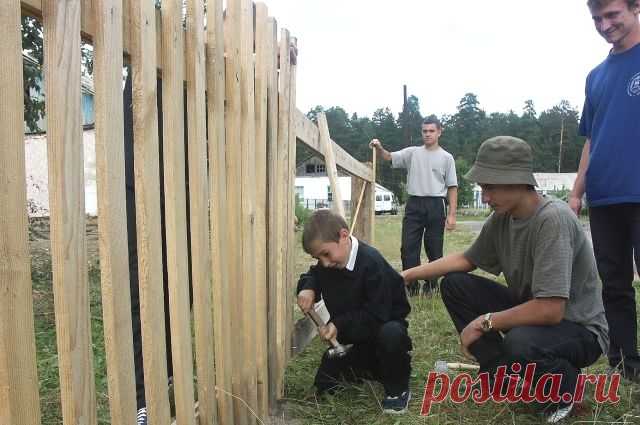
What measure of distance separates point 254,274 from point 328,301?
25.1 inches

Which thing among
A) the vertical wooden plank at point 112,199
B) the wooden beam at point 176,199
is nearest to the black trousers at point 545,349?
the wooden beam at point 176,199

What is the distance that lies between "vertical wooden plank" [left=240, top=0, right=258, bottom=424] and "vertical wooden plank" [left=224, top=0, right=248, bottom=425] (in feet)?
0.12

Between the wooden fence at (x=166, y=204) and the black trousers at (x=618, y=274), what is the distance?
167 centimetres

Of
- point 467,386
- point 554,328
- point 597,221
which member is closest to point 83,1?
point 554,328

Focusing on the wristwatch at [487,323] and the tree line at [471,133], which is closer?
the wristwatch at [487,323]

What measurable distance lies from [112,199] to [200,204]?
49 cm

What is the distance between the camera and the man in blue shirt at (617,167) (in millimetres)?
2660

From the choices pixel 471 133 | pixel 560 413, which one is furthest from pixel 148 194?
pixel 471 133

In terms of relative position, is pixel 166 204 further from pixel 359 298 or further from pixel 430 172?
pixel 430 172

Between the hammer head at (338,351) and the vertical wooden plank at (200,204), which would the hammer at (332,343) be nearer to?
the hammer head at (338,351)

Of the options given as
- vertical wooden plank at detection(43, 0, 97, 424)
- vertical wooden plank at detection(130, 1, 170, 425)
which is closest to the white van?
vertical wooden plank at detection(130, 1, 170, 425)

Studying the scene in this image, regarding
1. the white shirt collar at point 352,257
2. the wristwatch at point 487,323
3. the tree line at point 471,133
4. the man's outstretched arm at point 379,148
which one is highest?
the tree line at point 471,133

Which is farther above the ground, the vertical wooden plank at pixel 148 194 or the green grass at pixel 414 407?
the vertical wooden plank at pixel 148 194

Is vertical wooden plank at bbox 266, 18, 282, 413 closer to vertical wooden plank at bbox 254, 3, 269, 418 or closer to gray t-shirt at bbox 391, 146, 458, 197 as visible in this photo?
vertical wooden plank at bbox 254, 3, 269, 418
